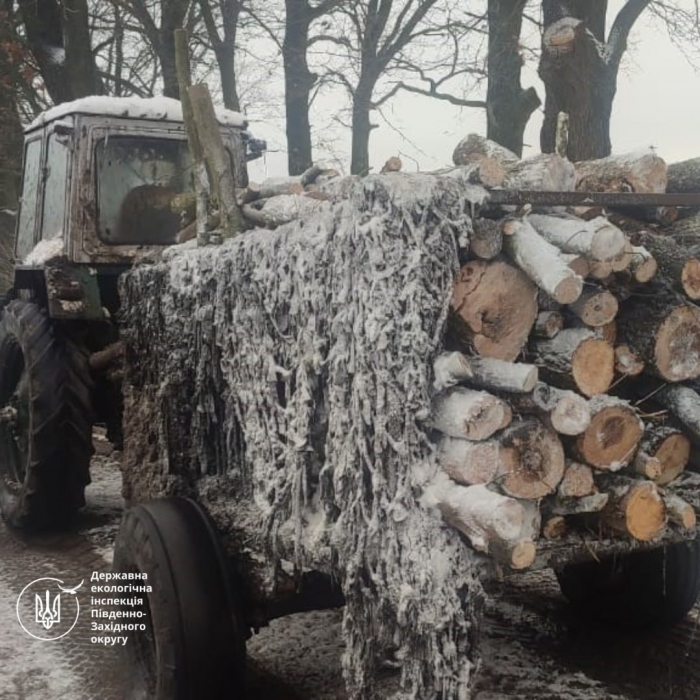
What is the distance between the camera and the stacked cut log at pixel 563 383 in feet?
7.54

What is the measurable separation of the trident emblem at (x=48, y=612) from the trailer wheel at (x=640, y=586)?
229cm

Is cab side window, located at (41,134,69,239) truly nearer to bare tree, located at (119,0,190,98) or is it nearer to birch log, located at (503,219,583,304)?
birch log, located at (503,219,583,304)

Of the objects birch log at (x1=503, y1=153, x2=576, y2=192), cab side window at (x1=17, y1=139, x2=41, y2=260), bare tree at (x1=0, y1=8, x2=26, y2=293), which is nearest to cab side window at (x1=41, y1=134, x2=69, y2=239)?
cab side window at (x1=17, y1=139, x2=41, y2=260)

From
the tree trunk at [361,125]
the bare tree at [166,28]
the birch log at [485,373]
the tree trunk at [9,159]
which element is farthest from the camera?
the tree trunk at [361,125]

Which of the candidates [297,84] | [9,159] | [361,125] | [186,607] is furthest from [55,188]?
[361,125]

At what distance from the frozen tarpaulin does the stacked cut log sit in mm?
94

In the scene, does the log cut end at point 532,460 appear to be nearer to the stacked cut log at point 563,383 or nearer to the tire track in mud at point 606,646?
the stacked cut log at point 563,383

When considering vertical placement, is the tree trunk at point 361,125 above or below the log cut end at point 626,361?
above

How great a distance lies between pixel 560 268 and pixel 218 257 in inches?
49.0

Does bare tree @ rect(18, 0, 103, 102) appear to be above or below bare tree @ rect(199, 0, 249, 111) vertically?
below

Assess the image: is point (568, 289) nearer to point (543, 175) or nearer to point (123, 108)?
point (543, 175)

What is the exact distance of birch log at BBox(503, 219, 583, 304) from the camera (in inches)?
91.7

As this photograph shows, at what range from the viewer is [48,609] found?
173 inches

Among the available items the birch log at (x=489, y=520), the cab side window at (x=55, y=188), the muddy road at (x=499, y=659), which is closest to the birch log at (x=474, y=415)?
the birch log at (x=489, y=520)
